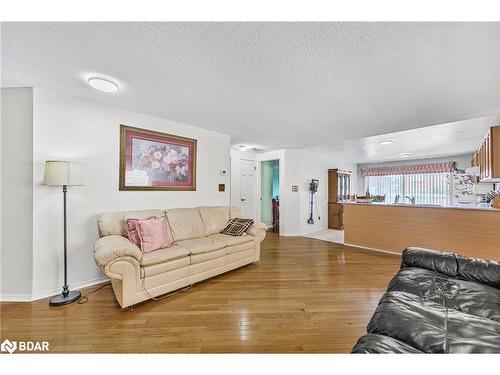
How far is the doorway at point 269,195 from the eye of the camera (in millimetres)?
6367

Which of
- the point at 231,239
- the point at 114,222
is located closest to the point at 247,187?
the point at 231,239

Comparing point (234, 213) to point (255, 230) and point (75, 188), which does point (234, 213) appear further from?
point (75, 188)

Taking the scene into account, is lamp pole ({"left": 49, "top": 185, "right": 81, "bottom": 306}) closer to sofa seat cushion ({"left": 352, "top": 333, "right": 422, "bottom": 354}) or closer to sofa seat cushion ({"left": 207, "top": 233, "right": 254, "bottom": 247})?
sofa seat cushion ({"left": 207, "top": 233, "right": 254, "bottom": 247})

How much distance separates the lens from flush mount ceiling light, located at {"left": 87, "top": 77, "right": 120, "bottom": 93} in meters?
2.10

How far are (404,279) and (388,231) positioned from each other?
294 centimetres

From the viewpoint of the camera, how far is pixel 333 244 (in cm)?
471

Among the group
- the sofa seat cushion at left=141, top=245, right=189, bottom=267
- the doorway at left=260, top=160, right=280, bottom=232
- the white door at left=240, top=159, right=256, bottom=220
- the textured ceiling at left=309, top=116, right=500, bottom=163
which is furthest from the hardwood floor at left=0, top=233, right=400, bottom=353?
the doorway at left=260, top=160, right=280, bottom=232

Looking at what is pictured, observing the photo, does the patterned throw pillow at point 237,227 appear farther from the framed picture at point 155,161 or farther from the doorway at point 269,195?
the doorway at point 269,195

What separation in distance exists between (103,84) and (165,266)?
2.01 m

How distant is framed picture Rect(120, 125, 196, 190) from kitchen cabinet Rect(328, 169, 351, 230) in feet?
15.3

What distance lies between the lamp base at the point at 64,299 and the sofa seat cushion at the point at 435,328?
276 centimetres

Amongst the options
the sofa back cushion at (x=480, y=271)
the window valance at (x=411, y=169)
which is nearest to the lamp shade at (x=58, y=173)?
the sofa back cushion at (x=480, y=271)

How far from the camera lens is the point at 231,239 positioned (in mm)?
3107

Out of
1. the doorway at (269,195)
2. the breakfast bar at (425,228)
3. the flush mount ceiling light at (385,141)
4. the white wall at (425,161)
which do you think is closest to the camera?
the breakfast bar at (425,228)
